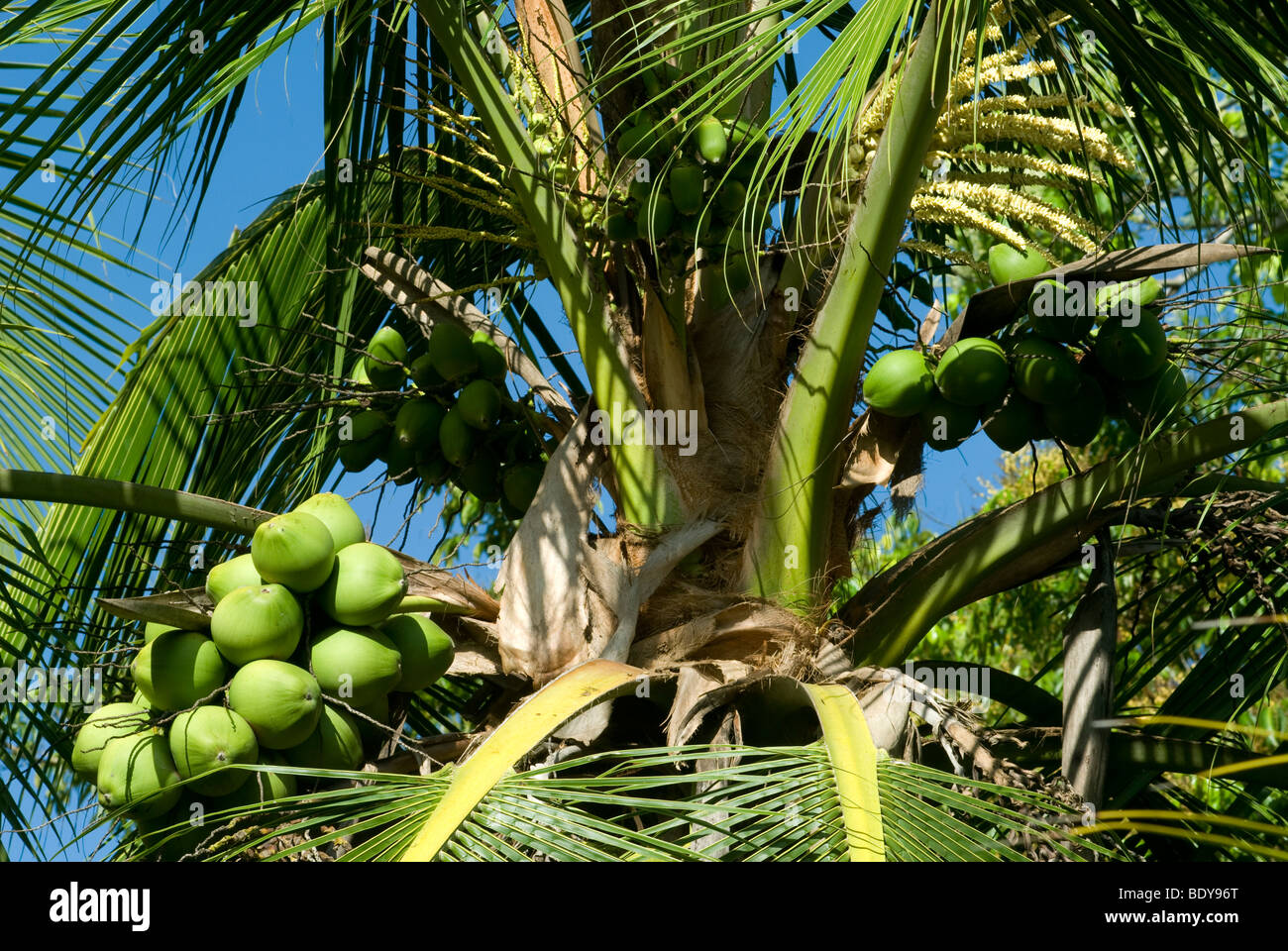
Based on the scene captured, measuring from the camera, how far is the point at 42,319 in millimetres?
3424

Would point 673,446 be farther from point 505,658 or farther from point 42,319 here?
point 42,319

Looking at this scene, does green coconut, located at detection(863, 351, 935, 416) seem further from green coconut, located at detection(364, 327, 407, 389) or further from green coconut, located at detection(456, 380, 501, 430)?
green coconut, located at detection(364, 327, 407, 389)

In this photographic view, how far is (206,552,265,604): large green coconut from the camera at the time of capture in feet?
6.77

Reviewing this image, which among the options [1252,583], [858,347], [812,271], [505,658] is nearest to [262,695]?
[505,658]

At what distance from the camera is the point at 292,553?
6.55 feet

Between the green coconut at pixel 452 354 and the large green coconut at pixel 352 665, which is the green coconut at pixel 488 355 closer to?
the green coconut at pixel 452 354

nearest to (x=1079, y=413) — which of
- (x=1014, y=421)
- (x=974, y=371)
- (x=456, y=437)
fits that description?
(x=1014, y=421)

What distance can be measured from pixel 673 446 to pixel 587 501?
0.20m

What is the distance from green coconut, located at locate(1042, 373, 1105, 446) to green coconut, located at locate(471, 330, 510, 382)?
1078 mm

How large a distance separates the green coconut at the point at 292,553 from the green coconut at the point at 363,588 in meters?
0.04

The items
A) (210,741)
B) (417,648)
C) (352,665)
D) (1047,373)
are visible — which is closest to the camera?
(210,741)

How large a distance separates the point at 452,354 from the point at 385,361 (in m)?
0.22

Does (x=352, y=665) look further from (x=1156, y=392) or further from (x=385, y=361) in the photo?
(x=1156, y=392)

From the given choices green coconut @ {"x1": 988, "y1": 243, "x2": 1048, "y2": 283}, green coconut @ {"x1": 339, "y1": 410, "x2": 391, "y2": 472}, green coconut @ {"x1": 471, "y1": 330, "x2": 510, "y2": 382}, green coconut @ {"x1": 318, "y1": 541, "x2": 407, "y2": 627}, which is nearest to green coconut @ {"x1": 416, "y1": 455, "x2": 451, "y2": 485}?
green coconut @ {"x1": 339, "y1": 410, "x2": 391, "y2": 472}
